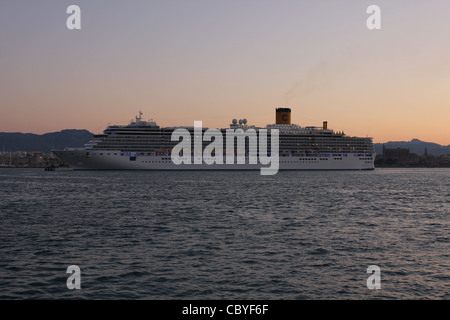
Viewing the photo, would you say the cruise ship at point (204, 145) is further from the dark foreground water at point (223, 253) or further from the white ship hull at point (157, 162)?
the dark foreground water at point (223, 253)

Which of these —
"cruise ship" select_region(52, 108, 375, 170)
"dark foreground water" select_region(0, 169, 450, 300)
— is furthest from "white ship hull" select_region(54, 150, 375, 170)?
"dark foreground water" select_region(0, 169, 450, 300)

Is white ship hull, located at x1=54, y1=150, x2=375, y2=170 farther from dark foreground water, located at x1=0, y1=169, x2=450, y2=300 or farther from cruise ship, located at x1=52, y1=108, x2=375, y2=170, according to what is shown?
dark foreground water, located at x1=0, y1=169, x2=450, y2=300

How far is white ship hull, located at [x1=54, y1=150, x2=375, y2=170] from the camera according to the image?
116875 mm

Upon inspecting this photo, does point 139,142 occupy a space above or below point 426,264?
above

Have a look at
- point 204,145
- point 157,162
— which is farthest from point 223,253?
point 204,145

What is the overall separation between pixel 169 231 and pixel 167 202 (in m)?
16.8

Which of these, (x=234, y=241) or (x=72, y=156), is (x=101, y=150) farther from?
(x=234, y=241)

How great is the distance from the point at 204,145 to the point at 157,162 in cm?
1537

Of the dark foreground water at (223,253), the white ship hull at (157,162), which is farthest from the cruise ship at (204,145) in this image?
the dark foreground water at (223,253)

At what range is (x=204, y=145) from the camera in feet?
421

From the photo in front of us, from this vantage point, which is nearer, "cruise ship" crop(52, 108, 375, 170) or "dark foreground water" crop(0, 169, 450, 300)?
"dark foreground water" crop(0, 169, 450, 300)

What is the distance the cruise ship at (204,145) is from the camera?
11800cm
